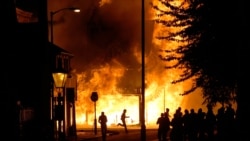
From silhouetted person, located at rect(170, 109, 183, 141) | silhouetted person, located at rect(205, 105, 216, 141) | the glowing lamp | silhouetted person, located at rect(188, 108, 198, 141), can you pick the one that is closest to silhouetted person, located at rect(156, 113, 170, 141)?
silhouetted person, located at rect(170, 109, 183, 141)

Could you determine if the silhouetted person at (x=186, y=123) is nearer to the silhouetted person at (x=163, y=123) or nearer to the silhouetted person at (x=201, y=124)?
the silhouetted person at (x=201, y=124)

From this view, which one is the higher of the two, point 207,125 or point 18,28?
point 18,28

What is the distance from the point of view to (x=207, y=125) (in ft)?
93.6

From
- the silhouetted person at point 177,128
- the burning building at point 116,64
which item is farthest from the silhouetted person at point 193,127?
the burning building at point 116,64

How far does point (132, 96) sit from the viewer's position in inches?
2579

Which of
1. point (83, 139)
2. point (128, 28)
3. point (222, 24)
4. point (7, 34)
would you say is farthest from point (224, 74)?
point (128, 28)

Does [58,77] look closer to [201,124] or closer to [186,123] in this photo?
[201,124]

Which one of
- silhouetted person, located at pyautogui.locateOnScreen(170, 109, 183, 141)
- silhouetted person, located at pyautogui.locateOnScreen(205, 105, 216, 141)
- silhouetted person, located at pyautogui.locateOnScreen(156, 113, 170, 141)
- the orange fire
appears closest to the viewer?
silhouetted person, located at pyautogui.locateOnScreen(205, 105, 216, 141)

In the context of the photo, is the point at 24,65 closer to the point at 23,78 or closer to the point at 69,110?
the point at 23,78

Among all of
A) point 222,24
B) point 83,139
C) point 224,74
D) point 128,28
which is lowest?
point 83,139

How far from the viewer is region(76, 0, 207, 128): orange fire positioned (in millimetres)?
65500

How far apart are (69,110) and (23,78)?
36.8ft

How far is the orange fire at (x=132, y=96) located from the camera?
65.5 metres

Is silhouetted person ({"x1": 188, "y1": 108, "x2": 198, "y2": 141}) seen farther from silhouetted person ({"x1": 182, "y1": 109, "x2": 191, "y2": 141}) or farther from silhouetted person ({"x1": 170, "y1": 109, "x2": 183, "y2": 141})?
silhouetted person ({"x1": 170, "y1": 109, "x2": 183, "y2": 141})
